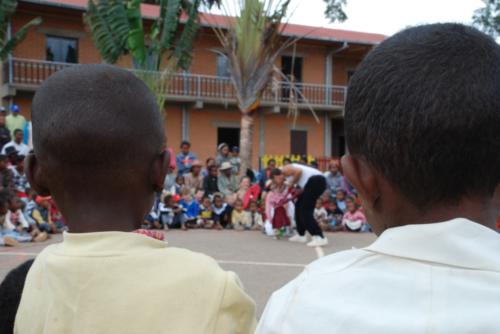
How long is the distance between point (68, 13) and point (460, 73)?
55.6ft

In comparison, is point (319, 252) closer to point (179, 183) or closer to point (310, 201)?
point (310, 201)

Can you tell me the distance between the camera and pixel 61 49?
639 inches

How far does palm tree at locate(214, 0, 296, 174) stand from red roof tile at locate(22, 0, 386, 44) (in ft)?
16.0

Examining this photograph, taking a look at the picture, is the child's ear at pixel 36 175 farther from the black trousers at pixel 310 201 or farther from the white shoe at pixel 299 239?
the white shoe at pixel 299 239

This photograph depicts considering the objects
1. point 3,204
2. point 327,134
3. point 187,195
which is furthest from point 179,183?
point 327,134

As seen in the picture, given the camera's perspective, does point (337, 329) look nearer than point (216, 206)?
Yes

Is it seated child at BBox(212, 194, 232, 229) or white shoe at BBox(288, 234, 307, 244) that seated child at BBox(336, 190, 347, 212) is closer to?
seated child at BBox(212, 194, 232, 229)

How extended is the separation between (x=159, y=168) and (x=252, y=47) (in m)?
8.80

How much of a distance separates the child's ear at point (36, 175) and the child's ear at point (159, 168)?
0.24 meters

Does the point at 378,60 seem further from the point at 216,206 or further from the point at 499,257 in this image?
the point at 216,206

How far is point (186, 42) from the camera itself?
11047 millimetres

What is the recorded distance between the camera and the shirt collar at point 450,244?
2.18 feet

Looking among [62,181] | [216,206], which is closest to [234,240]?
[216,206]

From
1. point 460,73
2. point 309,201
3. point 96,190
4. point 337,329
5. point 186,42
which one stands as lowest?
point 309,201
